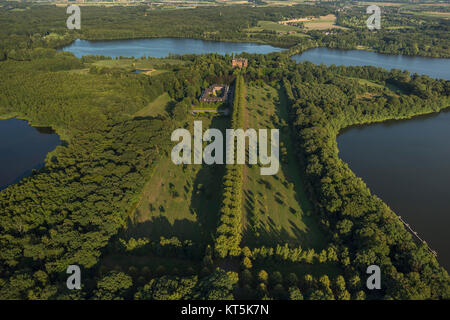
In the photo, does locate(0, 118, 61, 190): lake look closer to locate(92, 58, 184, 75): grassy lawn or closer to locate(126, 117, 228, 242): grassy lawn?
locate(126, 117, 228, 242): grassy lawn

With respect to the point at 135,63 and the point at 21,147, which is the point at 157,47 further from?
the point at 21,147

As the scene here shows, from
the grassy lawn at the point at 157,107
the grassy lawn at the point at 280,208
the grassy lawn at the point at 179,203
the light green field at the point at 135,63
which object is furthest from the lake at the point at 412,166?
the light green field at the point at 135,63

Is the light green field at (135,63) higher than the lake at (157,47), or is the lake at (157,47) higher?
the lake at (157,47)

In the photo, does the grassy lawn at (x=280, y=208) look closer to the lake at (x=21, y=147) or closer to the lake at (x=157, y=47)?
the lake at (x=21, y=147)

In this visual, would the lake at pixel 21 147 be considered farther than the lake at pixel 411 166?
Yes

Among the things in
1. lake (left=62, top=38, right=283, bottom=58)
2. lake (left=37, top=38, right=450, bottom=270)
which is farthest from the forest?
lake (left=62, top=38, right=283, bottom=58)

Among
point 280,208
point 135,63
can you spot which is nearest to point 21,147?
point 280,208
